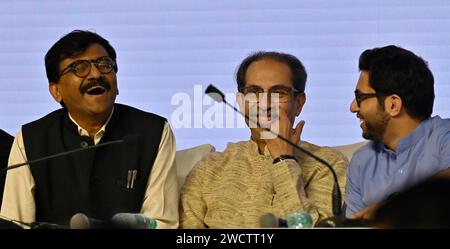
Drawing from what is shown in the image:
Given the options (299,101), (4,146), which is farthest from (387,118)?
(4,146)

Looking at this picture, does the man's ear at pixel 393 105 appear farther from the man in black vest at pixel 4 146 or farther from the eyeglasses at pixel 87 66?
the man in black vest at pixel 4 146

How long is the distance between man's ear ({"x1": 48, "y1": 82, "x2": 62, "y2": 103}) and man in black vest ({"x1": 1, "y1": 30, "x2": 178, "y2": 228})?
2cm

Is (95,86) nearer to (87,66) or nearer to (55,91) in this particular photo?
(87,66)

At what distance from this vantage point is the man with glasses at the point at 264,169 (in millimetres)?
3057

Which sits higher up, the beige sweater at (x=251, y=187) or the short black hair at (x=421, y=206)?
the short black hair at (x=421, y=206)

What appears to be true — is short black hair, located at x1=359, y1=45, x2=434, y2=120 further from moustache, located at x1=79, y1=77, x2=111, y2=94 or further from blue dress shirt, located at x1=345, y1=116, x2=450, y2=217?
moustache, located at x1=79, y1=77, x2=111, y2=94

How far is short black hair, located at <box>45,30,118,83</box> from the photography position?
10.6ft

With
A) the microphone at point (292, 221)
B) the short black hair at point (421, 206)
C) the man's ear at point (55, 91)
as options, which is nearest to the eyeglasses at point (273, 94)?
the man's ear at point (55, 91)

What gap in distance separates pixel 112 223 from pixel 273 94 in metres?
1.37

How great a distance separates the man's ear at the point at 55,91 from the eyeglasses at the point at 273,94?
24.6 inches

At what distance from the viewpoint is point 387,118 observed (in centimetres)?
308

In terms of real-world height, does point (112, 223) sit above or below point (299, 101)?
below

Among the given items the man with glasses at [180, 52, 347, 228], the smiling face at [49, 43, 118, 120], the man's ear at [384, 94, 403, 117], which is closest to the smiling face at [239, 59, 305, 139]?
the man with glasses at [180, 52, 347, 228]
